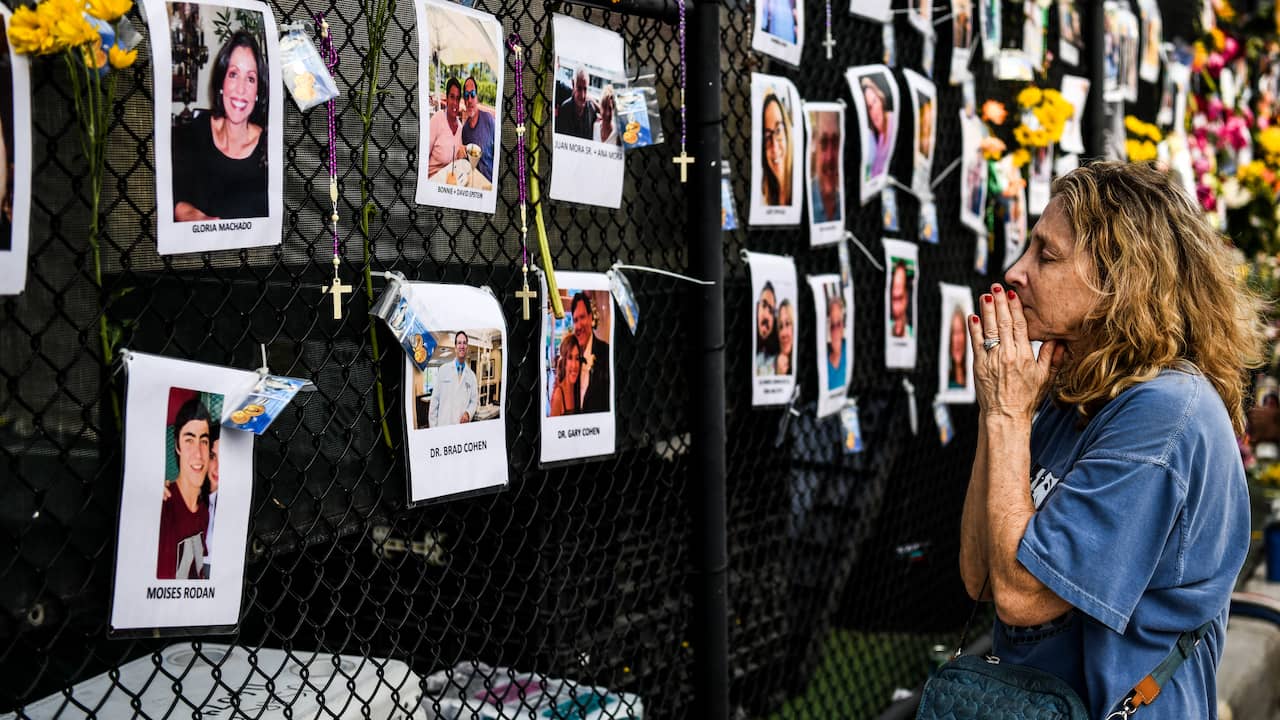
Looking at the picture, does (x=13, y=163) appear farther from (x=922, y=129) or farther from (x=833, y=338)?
(x=922, y=129)

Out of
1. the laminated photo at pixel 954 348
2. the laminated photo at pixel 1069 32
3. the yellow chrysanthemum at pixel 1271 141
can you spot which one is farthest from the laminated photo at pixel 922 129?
the yellow chrysanthemum at pixel 1271 141

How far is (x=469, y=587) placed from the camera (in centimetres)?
379

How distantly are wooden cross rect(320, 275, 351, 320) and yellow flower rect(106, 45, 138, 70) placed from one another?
52 centimetres

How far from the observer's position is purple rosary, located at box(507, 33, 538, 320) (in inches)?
92.7

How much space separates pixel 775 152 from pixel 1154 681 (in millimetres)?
1840

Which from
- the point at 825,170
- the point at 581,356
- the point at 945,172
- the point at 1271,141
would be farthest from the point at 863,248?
the point at 1271,141

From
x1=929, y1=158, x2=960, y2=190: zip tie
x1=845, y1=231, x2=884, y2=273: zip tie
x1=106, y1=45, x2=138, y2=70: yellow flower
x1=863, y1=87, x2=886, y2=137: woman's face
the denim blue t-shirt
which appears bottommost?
the denim blue t-shirt

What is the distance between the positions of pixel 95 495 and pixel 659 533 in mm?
1600

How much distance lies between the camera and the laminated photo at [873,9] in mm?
3670

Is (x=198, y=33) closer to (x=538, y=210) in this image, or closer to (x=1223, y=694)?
(x=538, y=210)

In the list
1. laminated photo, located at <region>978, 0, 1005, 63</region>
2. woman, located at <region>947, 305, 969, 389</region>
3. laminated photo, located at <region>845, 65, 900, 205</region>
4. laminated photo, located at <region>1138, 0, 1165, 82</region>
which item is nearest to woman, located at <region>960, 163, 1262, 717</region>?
laminated photo, located at <region>845, 65, 900, 205</region>

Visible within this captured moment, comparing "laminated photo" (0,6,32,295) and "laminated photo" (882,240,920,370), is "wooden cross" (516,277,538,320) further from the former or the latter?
"laminated photo" (882,240,920,370)

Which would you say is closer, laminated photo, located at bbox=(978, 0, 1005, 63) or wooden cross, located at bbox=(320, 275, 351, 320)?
wooden cross, located at bbox=(320, 275, 351, 320)

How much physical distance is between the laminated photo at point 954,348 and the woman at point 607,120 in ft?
6.95
